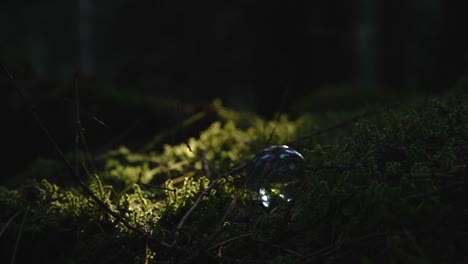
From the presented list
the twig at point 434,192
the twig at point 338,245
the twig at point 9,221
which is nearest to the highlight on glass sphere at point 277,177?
the twig at point 338,245

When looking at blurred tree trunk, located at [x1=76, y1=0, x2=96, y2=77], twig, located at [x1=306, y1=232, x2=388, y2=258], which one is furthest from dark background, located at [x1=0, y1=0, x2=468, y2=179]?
blurred tree trunk, located at [x1=76, y1=0, x2=96, y2=77]

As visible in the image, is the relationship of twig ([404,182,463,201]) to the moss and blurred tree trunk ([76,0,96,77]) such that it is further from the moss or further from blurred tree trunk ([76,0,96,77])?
blurred tree trunk ([76,0,96,77])

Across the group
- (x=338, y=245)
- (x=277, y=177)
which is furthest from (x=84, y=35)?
(x=338, y=245)

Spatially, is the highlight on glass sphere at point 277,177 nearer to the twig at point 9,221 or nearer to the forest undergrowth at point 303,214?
the forest undergrowth at point 303,214

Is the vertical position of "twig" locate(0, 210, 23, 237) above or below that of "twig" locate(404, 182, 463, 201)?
below

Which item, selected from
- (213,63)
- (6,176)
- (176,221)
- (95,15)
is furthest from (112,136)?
(95,15)
